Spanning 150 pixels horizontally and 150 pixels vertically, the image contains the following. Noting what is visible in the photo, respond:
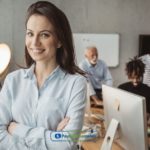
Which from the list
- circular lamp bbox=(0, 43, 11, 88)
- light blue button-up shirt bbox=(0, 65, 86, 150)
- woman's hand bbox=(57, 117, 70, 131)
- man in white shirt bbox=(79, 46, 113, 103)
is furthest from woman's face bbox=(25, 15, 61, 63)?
man in white shirt bbox=(79, 46, 113, 103)

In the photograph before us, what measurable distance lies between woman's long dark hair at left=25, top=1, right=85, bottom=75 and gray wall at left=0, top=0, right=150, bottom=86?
3.42 m

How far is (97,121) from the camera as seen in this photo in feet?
8.04

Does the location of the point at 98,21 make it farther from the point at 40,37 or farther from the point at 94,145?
the point at 40,37

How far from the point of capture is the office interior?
4820 millimetres

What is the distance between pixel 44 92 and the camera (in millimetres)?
1315

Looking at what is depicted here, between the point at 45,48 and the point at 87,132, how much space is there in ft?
3.20

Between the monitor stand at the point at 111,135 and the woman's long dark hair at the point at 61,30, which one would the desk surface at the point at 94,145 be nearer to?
the monitor stand at the point at 111,135

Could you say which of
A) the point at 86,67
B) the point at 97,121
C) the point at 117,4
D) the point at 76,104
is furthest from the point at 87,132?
the point at 117,4

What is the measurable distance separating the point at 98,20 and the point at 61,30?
405 centimetres

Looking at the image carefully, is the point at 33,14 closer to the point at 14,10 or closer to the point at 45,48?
the point at 45,48

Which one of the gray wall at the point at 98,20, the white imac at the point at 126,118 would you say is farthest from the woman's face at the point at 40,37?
the gray wall at the point at 98,20

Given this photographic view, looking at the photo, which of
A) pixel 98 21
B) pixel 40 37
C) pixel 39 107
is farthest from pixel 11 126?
pixel 98 21

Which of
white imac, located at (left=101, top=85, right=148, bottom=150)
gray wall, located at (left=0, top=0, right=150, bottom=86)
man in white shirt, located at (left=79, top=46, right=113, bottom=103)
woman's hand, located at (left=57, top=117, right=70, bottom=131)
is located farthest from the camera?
gray wall, located at (left=0, top=0, right=150, bottom=86)

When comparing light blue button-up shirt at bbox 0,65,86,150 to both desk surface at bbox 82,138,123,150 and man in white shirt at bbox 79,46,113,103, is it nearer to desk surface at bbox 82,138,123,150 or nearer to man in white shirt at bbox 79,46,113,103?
desk surface at bbox 82,138,123,150
